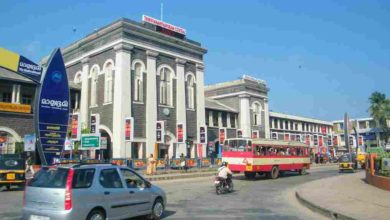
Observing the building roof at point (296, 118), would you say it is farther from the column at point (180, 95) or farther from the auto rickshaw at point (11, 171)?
the auto rickshaw at point (11, 171)

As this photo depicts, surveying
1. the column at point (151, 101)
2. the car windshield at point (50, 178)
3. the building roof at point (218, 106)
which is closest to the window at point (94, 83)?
the column at point (151, 101)

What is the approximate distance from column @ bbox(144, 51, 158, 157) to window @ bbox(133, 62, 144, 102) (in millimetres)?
656

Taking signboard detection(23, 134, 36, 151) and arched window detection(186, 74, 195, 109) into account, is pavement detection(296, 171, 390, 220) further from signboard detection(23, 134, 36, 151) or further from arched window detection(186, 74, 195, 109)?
arched window detection(186, 74, 195, 109)

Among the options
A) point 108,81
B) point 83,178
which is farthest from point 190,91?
point 83,178

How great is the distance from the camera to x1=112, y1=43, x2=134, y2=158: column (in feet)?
119

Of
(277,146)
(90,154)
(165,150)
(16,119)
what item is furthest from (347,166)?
(16,119)

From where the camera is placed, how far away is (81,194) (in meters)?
8.54

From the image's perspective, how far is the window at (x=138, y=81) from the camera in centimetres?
3891

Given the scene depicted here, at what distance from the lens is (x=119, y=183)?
385 inches

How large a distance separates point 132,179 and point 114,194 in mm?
1135

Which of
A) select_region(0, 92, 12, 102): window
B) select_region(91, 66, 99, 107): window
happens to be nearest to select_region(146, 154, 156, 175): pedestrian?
select_region(91, 66, 99, 107): window

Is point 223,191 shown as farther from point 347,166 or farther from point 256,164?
point 347,166

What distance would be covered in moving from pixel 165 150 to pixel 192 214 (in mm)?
29810

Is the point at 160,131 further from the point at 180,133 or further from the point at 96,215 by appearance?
the point at 96,215
